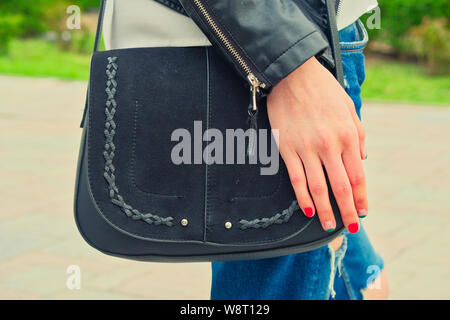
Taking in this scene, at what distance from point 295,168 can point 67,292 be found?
2.01m

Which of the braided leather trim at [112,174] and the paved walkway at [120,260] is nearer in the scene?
the braided leather trim at [112,174]

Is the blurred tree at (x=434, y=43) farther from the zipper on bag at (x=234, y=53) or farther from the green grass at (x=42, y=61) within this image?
the zipper on bag at (x=234, y=53)

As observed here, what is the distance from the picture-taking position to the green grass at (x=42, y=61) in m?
10.3

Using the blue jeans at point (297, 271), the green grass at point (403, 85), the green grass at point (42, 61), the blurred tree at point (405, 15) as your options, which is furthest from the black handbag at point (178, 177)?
the blurred tree at point (405, 15)

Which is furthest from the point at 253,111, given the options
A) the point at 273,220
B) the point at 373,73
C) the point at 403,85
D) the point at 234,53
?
the point at 373,73

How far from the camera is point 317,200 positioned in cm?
137

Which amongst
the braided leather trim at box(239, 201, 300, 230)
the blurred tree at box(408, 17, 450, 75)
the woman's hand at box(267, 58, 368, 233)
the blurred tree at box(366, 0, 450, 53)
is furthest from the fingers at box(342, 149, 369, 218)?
the blurred tree at box(366, 0, 450, 53)

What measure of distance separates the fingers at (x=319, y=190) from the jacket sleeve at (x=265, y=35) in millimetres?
162

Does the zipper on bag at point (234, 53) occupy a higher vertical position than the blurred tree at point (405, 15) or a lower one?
lower

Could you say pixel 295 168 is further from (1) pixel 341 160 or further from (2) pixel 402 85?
(2) pixel 402 85

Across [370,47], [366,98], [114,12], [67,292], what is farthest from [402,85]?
[114,12]

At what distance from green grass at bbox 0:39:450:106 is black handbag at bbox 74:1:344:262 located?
7.54 meters

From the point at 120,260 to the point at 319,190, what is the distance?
2.34m

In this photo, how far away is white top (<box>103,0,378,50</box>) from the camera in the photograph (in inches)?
56.9
